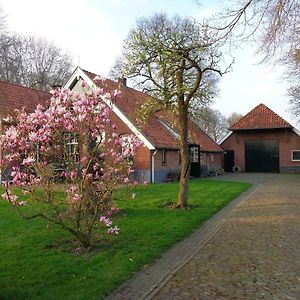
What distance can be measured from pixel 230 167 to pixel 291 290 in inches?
1441

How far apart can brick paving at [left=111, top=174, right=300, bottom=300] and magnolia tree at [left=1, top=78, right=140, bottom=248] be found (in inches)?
60.6

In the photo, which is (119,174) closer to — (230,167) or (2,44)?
(230,167)

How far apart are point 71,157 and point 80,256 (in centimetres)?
182

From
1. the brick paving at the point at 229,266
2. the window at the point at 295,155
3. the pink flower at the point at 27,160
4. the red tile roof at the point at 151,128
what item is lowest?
the brick paving at the point at 229,266

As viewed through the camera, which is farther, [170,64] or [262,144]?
[262,144]

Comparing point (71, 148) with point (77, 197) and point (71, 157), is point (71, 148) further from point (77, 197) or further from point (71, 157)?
point (77, 197)

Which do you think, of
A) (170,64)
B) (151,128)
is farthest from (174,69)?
(151,128)

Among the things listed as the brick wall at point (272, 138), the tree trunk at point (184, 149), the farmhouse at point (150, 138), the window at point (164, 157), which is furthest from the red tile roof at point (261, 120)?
the tree trunk at point (184, 149)

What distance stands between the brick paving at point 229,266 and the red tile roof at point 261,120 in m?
29.3

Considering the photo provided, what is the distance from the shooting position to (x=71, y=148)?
7.88m

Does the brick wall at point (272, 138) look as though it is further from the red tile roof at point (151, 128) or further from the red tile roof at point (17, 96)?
the red tile roof at point (17, 96)

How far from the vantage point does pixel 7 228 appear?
1003 centimetres

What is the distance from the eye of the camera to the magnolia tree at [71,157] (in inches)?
282

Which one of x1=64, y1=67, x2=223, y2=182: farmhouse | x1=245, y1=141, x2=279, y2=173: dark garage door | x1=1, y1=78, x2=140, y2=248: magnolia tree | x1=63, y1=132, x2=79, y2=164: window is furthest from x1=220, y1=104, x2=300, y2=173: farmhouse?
x1=63, y1=132, x2=79, y2=164: window
